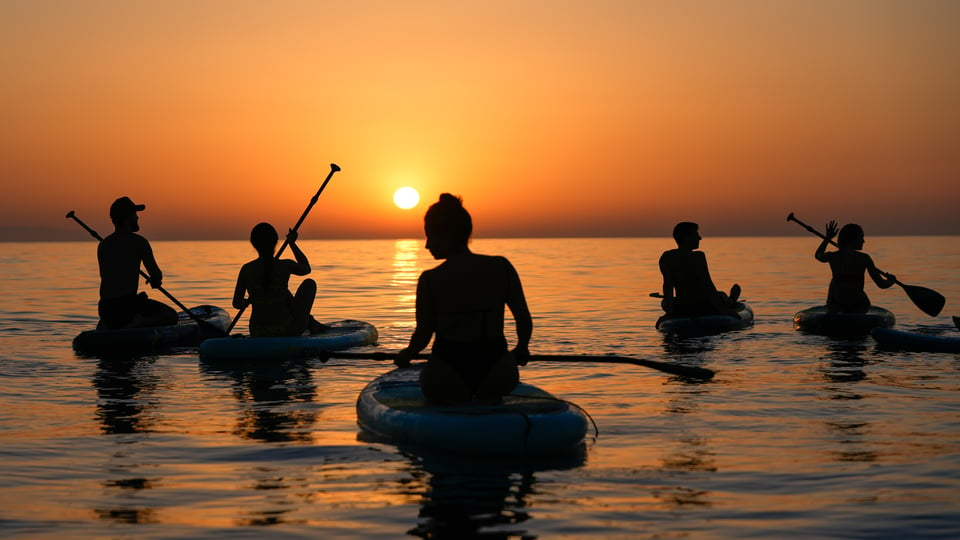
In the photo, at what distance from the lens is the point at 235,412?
10203 mm

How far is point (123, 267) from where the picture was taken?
48.3 ft

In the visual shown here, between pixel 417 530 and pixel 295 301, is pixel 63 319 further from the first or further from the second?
pixel 417 530

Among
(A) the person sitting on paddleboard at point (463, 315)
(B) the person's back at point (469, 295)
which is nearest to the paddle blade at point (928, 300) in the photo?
(A) the person sitting on paddleboard at point (463, 315)

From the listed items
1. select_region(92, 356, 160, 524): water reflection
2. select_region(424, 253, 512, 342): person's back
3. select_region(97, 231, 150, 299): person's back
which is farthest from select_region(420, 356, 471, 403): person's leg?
select_region(97, 231, 150, 299): person's back

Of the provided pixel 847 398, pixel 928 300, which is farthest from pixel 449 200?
pixel 928 300

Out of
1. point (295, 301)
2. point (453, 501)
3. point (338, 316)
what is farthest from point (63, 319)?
point (453, 501)

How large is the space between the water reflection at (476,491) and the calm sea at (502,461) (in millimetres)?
23

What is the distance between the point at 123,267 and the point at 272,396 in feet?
15.0

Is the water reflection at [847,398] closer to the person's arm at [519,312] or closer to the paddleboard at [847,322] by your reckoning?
the paddleboard at [847,322]

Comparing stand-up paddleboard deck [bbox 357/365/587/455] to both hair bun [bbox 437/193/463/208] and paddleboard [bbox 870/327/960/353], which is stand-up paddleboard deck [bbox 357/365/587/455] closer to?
hair bun [bbox 437/193/463/208]

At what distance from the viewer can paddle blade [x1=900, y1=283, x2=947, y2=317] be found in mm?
17812

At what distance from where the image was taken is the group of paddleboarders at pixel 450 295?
7.90 metres

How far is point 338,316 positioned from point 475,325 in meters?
17.7

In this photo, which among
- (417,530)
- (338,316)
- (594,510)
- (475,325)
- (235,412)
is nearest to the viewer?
(417,530)
